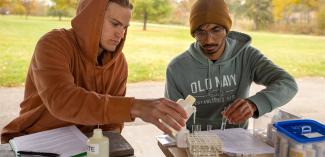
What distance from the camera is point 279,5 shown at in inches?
168

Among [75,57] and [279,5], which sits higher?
[279,5]

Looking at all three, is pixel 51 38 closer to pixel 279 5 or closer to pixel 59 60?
pixel 59 60

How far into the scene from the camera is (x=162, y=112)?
46.4 inches

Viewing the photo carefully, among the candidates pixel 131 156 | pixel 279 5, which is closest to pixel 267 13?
pixel 279 5

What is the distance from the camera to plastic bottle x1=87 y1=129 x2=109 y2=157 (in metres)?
1.10

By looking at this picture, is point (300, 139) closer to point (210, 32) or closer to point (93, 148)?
point (93, 148)

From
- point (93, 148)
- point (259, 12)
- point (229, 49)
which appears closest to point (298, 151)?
point (93, 148)

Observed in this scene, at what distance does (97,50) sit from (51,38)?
0.70ft

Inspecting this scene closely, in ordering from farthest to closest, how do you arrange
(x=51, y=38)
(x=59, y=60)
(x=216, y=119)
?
(x=216, y=119)
(x=51, y=38)
(x=59, y=60)

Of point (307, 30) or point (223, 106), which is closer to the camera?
point (223, 106)

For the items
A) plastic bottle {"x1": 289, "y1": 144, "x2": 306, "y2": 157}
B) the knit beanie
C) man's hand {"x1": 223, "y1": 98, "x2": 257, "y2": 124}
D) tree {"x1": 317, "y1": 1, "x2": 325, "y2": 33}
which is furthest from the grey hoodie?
tree {"x1": 317, "y1": 1, "x2": 325, "y2": 33}

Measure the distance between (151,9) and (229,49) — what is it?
1.99m

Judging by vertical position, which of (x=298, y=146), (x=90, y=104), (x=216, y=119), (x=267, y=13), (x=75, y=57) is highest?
(x=267, y=13)

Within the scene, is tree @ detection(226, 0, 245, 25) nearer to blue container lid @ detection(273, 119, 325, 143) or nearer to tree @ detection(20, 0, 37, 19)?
tree @ detection(20, 0, 37, 19)
